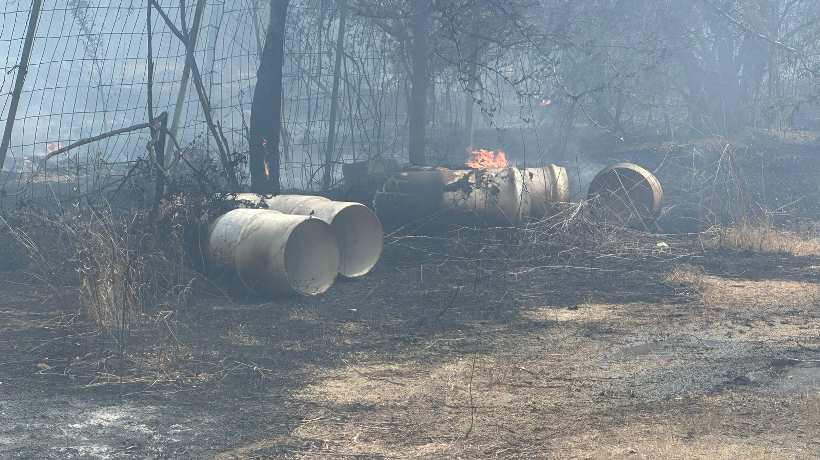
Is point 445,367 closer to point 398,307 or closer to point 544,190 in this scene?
point 398,307

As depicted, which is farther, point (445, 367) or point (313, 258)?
point (313, 258)

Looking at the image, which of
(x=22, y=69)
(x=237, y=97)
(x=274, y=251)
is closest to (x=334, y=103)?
(x=22, y=69)

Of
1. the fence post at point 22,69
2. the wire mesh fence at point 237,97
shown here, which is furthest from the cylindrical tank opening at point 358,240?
the fence post at point 22,69

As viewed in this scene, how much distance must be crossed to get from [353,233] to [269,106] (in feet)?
7.21

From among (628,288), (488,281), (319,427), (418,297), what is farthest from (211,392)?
(628,288)

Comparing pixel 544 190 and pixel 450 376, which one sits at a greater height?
pixel 544 190

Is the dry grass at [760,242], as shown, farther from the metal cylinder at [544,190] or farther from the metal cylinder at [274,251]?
the metal cylinder at [274,251]

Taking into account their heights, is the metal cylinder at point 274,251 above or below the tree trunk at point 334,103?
below

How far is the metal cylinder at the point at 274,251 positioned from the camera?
6629 millimetres

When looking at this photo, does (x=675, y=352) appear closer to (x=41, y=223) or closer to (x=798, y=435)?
(x=798, y=435)

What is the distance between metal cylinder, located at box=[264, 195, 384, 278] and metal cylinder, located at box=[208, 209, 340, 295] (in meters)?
0.49

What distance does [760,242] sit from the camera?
349 inches

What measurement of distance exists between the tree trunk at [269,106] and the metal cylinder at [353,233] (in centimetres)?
136

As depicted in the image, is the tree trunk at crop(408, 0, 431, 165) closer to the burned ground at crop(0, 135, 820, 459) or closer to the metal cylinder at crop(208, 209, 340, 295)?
the burned ground at crop(0, 135, 820, 459)
